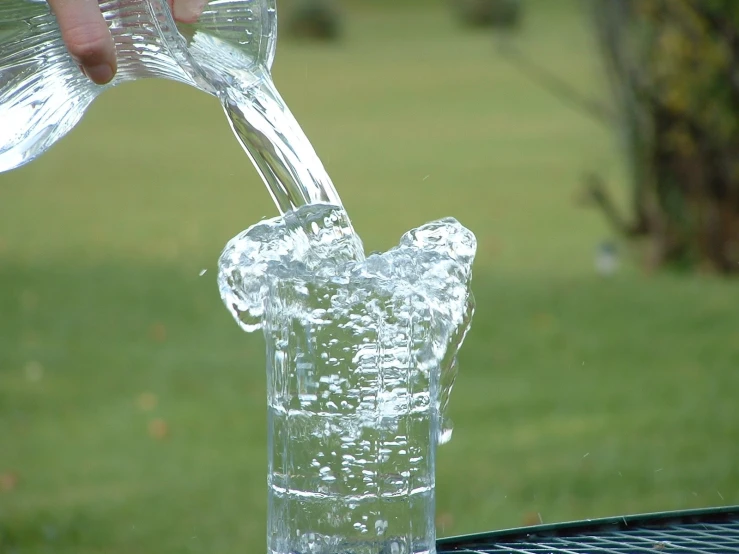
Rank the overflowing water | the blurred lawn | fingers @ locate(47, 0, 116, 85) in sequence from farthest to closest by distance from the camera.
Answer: the blurred lawn < fingers @ locate(47, 0, 116, 85) < the overflowing water

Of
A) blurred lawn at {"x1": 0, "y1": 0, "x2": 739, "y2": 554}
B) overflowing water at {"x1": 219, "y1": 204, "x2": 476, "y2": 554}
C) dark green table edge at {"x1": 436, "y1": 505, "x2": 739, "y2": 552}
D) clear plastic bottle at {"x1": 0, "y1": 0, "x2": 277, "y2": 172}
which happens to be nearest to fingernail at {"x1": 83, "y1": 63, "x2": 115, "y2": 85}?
clear plastic bottle at {"x1": 0, "y1": 0, "x2": 277, "y2": 172}

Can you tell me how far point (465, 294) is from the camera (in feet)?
4.91

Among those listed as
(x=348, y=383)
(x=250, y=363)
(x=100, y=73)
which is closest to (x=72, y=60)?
(x=100, y=73)

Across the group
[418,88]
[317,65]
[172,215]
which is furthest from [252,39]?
[317,65]

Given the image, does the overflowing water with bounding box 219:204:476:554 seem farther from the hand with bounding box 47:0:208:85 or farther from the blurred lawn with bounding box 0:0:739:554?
the blurred lawn with bounding box 0:0:739:554

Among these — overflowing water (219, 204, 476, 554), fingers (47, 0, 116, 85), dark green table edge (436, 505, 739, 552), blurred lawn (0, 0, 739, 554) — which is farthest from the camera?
blurred lawn (0, 0, 739, 554)

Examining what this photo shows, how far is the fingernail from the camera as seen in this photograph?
1605 millimetres

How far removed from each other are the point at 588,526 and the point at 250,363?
410 cm

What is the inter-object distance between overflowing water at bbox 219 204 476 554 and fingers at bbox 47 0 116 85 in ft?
1.15

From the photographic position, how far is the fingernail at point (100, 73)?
161 centimetres

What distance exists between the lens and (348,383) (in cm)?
136

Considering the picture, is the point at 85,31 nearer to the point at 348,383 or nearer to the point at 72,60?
the point at 72,60

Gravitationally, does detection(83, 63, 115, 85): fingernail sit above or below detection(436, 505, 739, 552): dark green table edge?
above

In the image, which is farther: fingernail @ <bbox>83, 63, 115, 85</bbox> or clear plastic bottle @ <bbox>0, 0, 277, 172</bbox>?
clear plastic bottle @ <bbox>0, 0, 277, 172</bbox>
